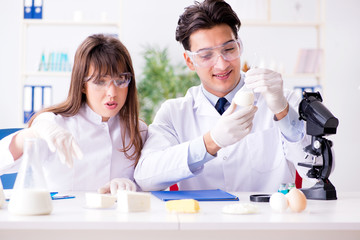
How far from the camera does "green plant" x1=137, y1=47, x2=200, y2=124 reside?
4.89 metres

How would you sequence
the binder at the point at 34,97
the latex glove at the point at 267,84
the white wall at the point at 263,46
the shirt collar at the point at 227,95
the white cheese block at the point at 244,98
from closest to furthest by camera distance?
1. the white cheese block at the point at 244,98
2. the latex glove at the point at 267,84
3. the shirt collar at the point at 227,95
4. the binder at the point at 34,97
5. the white wall at the point at 263,46

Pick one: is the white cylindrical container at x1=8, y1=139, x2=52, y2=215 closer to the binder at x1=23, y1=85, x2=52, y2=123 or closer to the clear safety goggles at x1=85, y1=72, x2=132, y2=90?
the clear safety goggles at x1=85, y1=72, x2=132, y2=90

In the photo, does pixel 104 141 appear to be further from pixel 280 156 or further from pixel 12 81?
pixel 12 81

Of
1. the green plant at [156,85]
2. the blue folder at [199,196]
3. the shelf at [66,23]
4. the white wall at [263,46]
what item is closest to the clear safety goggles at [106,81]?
the blue folder at [199,196]

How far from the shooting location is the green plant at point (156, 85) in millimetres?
4887

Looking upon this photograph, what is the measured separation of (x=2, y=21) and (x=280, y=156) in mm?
4084

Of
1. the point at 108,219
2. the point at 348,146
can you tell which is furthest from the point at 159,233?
→ the point at 348,146

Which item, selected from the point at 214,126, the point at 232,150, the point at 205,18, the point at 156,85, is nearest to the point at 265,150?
the point at 232,150

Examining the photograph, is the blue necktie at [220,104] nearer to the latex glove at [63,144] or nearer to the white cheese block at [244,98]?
the white cheese block at [244,98]

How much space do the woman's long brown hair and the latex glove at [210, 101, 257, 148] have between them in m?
0.52

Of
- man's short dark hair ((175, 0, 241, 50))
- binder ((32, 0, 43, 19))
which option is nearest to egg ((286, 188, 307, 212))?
man's short dark hair ((175, 0, 241, 50))

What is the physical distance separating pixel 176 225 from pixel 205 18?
140 cm

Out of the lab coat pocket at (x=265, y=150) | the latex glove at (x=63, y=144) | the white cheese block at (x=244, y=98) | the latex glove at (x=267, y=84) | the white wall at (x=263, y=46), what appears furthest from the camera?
the white wall at (x=263, y=46)

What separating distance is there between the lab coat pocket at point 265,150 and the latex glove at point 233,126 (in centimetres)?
44
